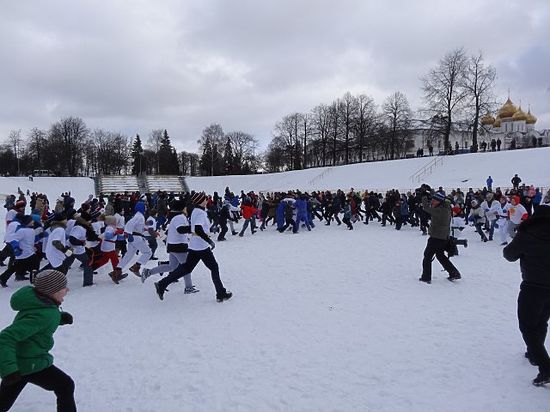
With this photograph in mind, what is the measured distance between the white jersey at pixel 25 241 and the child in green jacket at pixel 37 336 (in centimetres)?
579

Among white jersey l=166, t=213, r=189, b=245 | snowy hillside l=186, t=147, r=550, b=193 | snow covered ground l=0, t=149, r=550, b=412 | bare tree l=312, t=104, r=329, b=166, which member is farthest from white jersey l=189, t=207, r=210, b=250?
bare tree l=312, t=104, r=329, b=166

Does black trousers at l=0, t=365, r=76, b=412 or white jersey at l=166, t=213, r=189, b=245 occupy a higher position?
white jersey at l=166, t=213, r=189, b=245

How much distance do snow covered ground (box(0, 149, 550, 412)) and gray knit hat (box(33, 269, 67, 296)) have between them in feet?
4.80

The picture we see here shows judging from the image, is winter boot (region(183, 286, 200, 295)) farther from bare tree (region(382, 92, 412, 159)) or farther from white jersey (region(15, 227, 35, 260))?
bare tree (region(382, 92, 412, 159))

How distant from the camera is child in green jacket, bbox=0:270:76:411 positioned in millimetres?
2910

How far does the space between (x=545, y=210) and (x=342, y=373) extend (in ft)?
8.53

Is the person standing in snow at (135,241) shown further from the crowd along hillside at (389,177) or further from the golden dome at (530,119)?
the golden dome at (530,119)

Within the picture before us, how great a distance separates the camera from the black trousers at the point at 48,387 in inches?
119

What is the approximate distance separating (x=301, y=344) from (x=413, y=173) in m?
35.9

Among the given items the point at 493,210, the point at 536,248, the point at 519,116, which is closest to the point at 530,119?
the point at 519,116

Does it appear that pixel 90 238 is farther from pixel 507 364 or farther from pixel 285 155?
pixel 285 155

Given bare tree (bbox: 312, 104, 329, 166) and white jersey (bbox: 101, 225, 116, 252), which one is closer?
white jersey (bbox: 101, 225, 116, 252)

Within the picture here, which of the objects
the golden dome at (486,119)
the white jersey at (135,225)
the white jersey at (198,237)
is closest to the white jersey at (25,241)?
the white jersey at (135,225)

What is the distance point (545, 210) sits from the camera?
154 inches
